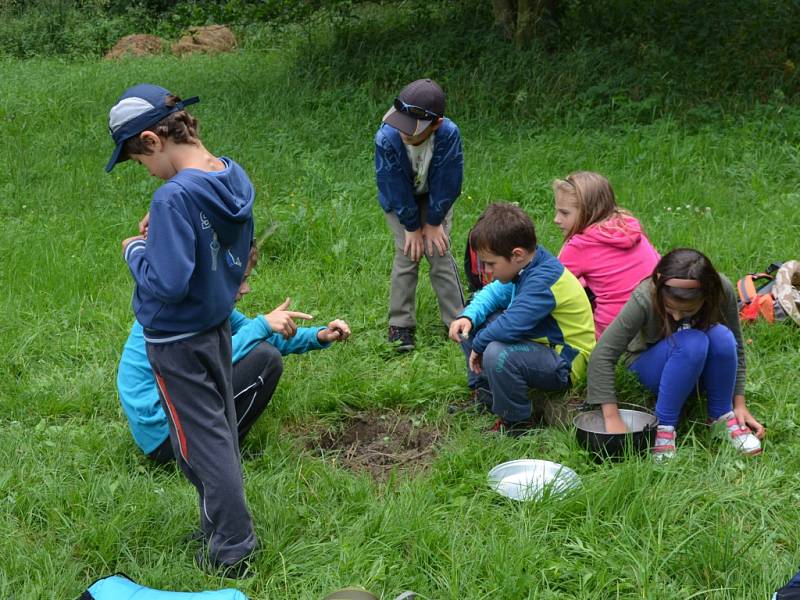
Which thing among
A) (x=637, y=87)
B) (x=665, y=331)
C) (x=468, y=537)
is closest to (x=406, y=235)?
(x=665, y=331)

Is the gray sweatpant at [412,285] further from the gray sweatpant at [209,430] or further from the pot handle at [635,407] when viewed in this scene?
the gray sweatpant at [209,430]


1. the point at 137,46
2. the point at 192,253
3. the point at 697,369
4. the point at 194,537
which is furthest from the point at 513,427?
the point at 137,46

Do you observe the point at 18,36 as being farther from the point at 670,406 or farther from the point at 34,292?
the point at 670,406

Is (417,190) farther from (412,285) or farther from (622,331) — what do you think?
(622,331)

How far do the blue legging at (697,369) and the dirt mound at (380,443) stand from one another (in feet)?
3.32

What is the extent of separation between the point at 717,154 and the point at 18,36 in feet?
49.8

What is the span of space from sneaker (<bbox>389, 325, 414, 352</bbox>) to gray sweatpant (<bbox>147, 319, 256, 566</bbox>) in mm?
1974

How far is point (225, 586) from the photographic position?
117 inches

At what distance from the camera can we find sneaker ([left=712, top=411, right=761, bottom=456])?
362 centimetres

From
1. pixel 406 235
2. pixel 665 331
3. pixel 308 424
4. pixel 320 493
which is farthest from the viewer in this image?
pixel 406 235

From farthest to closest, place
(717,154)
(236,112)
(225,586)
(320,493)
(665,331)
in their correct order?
(236,112), (717,154), (665,331), (320,493), (225,586)

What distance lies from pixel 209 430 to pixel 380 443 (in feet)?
4.15

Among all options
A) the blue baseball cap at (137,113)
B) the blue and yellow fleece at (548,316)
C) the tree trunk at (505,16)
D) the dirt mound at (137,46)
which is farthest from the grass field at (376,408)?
the dirt mound at (137,46)

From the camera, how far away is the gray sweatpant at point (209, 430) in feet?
9.43
